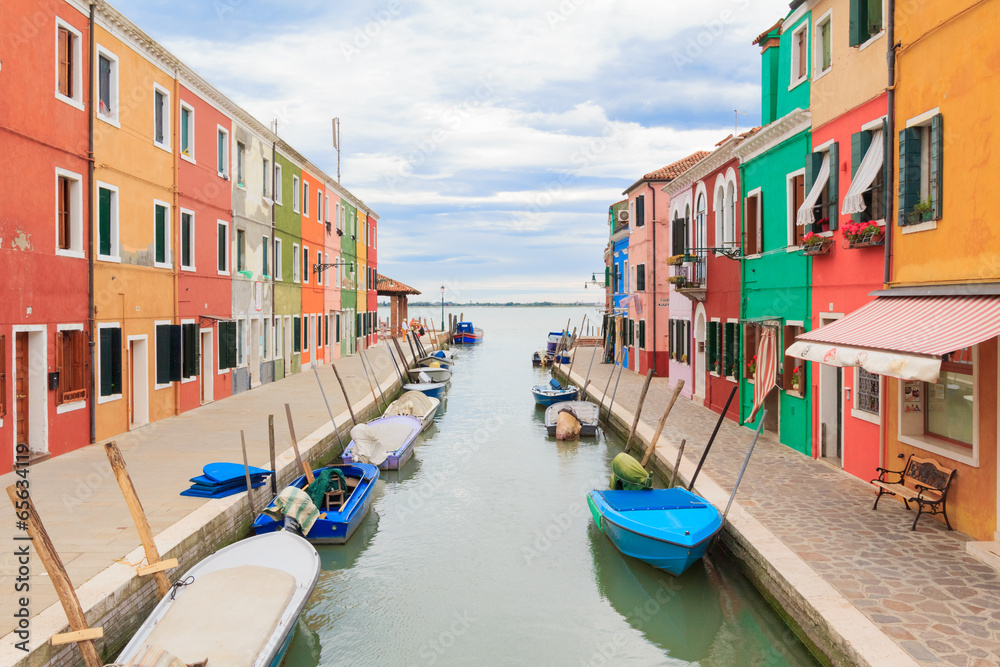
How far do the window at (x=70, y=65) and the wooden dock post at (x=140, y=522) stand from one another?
Result: 8410mm

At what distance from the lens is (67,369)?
1305 cm

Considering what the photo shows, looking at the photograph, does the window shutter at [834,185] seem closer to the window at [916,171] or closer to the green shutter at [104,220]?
the window at [916,171]

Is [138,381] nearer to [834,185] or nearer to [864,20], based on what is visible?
[834,185]

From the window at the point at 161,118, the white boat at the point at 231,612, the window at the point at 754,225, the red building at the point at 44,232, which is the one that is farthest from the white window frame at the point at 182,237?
the window at the point at 754,225

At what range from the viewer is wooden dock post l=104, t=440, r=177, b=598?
7266 mm

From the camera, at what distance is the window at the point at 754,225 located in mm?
15328

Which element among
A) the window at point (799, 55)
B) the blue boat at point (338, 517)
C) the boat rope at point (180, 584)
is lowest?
the blue boat at point (338, 517)

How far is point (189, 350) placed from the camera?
18.3 m

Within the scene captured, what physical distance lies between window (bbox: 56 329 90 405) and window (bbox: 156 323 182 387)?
3.04 meters

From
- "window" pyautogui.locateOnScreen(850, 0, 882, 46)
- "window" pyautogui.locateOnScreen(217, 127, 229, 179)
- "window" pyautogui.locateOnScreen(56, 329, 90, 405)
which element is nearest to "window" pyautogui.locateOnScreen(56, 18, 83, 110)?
"window" pyautogui.locateOnScreen(56, 329, 90, 405)

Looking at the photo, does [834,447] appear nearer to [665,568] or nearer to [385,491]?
[665,568]

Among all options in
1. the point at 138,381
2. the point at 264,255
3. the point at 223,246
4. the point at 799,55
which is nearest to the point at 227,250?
the point at 223,246

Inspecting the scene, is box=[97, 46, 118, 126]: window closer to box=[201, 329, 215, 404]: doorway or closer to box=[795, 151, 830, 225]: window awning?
box=[201, 329, 215, 404]: doorway

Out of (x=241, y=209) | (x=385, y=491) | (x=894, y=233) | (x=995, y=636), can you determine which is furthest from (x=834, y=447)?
(x=241, y=209)
